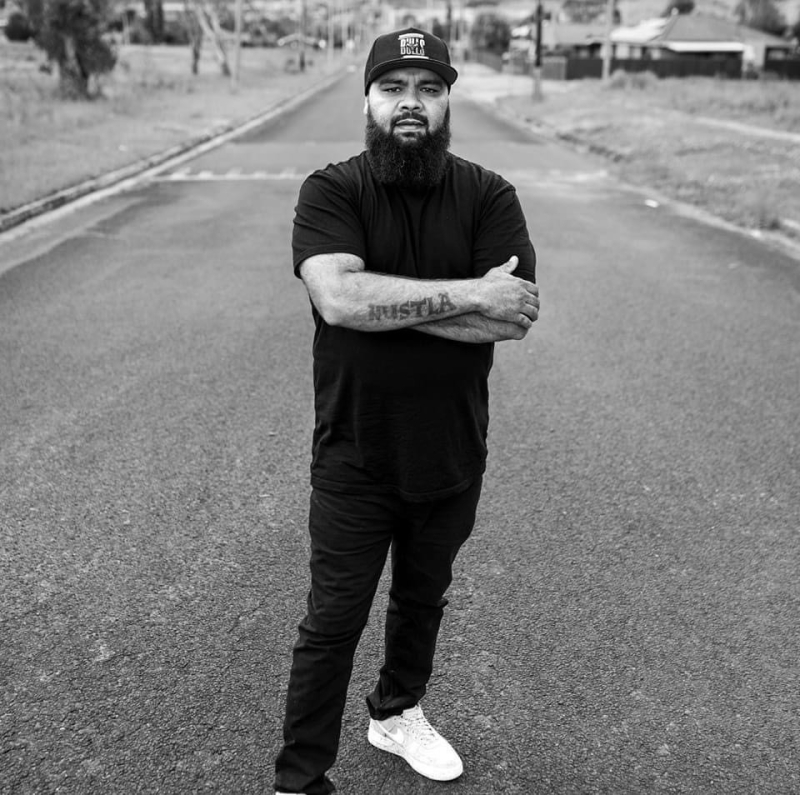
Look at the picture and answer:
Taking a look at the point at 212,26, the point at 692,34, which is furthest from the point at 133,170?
the point at 692,34

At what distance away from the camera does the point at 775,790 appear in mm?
2922

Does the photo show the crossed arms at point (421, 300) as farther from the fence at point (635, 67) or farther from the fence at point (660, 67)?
the fence at point (660, 67)

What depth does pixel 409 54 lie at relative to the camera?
2.64 m

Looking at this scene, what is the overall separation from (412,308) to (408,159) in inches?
15.7

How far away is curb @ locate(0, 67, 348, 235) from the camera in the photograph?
42.1ft

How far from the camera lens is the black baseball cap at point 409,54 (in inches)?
104

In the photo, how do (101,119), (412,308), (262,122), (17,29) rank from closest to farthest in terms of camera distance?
1. (412,308)
2. (101,119)
3. (262,122)
4. (17,29)

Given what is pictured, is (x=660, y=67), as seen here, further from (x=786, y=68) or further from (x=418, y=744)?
(x=418, y=744)

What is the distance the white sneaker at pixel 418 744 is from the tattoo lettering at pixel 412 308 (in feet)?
4.16

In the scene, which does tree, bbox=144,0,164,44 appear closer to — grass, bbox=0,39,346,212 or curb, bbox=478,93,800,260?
grass, bbox=0,39,346,212

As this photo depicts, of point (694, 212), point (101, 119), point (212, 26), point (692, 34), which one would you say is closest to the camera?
point (694, 212)

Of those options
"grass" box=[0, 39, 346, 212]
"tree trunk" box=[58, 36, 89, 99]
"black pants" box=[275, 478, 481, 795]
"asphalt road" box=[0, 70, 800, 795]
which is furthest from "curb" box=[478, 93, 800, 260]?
"tree trunk" box=[58, 36, 89, 99]

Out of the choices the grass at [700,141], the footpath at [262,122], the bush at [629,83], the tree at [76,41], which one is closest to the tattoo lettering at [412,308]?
the footpath at [262,122]

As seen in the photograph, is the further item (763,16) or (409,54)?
(763,16)
